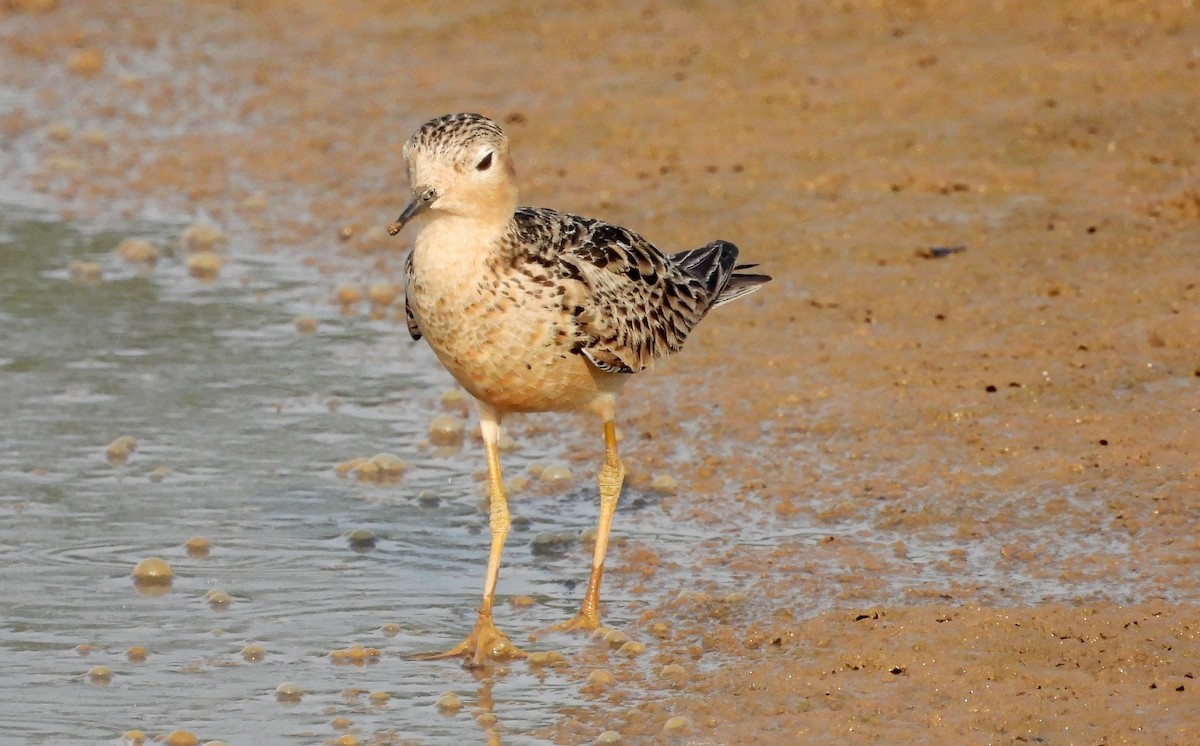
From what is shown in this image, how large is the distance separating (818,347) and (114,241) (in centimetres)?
529

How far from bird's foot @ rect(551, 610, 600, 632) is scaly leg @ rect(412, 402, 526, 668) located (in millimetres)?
251

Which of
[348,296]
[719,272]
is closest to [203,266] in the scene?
[348,296]

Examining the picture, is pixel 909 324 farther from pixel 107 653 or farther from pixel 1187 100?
pixel 107 653

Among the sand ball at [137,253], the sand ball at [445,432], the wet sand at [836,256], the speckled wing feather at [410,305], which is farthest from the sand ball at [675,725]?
the sand ball at [137,253]

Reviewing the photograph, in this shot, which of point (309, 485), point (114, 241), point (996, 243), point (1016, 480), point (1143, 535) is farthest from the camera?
point (114, 241)

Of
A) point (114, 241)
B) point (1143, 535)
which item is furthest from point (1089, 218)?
point (114, 241)

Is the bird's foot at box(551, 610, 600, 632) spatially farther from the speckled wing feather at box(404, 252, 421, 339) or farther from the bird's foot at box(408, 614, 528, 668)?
the speckled wing feather at box(404, 252, 421, 339)

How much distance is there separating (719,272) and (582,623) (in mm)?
2268

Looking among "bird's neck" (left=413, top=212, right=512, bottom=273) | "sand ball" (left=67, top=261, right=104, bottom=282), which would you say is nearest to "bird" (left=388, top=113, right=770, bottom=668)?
"bird's neck" (left=413, top=212, right=512, bottom=273)

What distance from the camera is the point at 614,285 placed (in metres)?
8.28

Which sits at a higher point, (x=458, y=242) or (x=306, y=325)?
(x=458, y=242)

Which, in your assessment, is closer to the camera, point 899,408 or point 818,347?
point 899,408

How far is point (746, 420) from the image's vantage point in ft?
32.8

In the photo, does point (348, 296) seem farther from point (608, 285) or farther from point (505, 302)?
point (505, 302)
